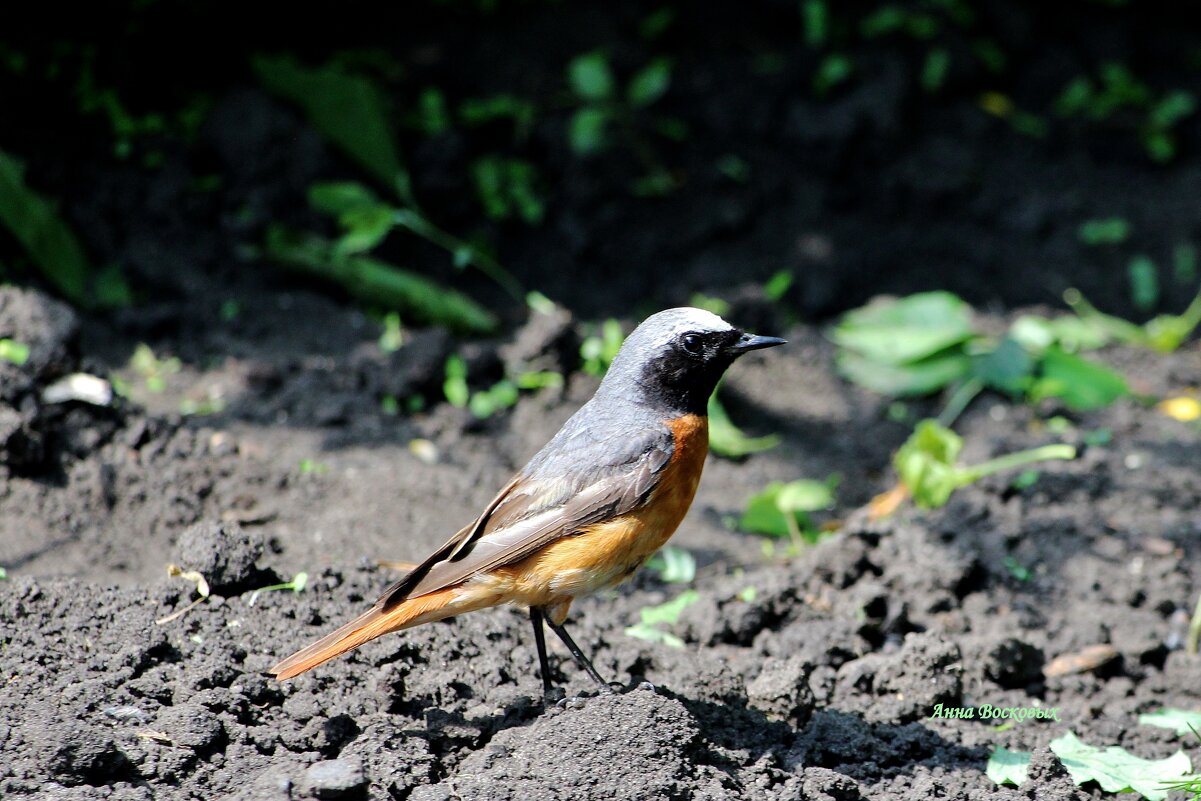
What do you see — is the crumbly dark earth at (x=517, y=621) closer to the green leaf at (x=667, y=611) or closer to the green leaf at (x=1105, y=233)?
the green leaf at (x=667, y=611)

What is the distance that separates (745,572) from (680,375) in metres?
1.52

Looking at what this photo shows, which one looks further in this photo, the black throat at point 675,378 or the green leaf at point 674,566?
the green leaf at point 674,566

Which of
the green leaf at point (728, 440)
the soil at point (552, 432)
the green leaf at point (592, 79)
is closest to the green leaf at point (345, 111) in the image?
the soil at point (552, 432)

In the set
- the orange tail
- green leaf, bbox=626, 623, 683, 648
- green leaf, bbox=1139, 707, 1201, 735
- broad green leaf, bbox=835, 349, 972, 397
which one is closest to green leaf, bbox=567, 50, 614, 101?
broad green leaf, bbox=835, 349, 972, 397

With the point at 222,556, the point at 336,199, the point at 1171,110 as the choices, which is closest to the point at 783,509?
the point at 222,556

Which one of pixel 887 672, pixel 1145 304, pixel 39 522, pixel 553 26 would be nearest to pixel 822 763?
pixel 887 672

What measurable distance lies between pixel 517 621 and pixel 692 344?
1.33m

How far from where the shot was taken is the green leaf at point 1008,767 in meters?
3.96

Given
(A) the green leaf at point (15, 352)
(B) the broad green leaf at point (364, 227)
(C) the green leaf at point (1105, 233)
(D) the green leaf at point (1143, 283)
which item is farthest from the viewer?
(C) the green leaf at point (1105, 233)

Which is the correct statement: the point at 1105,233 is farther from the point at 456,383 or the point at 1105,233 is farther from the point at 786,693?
the point at 786,693

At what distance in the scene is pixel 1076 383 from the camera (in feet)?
22.7

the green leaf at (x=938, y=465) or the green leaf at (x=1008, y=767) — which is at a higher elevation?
the green leaf at (x=938, y=465)

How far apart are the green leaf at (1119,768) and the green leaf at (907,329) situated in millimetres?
3285

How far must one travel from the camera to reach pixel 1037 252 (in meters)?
8.17
